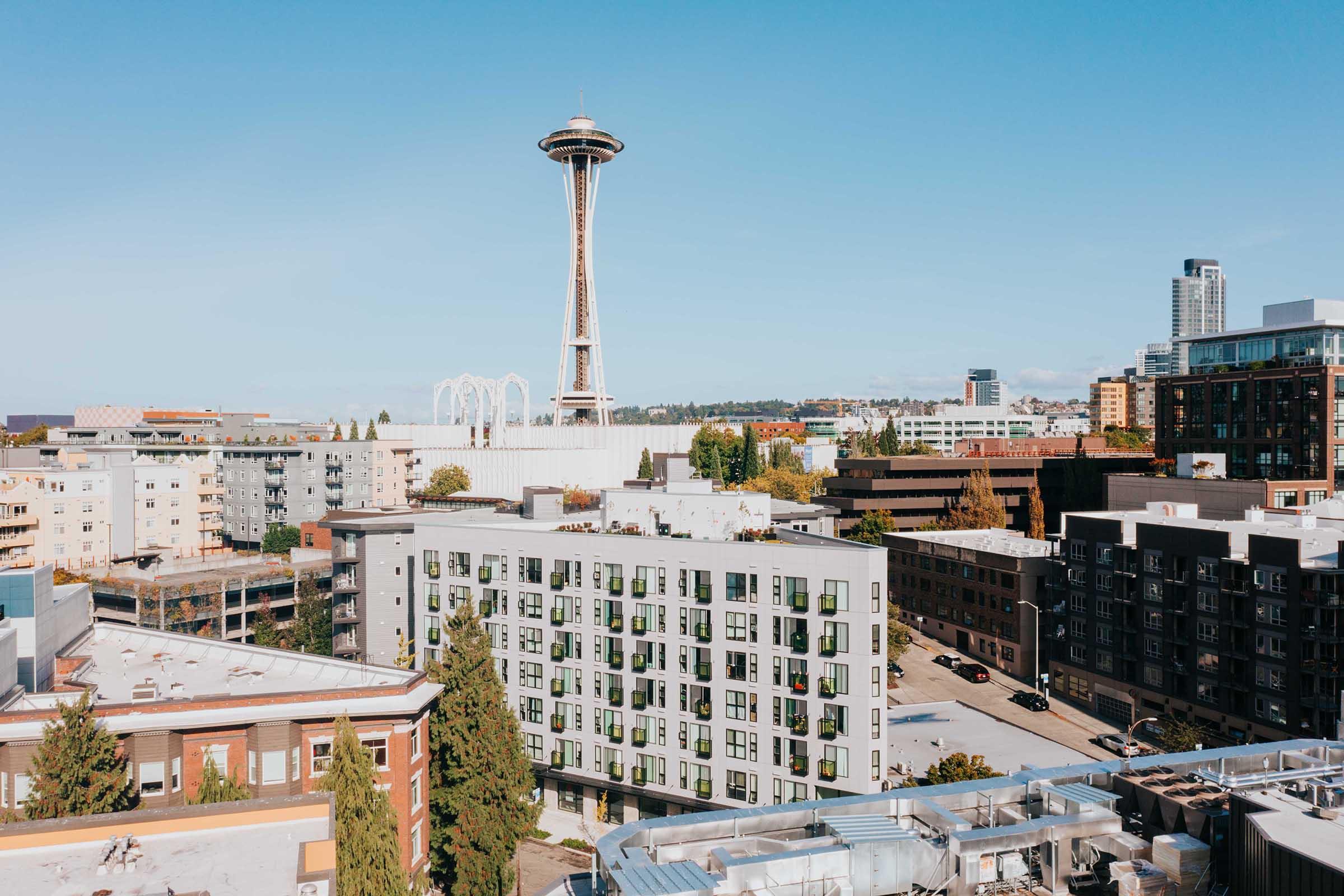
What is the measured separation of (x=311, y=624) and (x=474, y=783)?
49.3 meters

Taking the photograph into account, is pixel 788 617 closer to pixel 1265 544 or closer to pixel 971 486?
pixel 1265 544

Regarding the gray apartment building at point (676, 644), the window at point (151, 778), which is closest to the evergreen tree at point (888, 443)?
the gray apartment building at point (676, 644)

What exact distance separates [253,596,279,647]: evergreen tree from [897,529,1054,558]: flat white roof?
65.6 metres

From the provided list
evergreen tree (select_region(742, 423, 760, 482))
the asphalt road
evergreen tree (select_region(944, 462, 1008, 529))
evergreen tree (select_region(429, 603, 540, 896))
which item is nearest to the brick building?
evergreen tree (select_region(429, 603, 540, 896))

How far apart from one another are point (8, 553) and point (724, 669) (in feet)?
293

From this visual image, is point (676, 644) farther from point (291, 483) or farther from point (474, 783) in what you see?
point (291, 483)

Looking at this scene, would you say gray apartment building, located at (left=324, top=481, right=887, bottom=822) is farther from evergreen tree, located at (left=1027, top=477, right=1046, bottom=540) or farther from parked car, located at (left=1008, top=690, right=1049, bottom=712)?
evergreen tree, located at (left=1027, top=477, right=1046, bottom=540)

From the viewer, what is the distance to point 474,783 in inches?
1799

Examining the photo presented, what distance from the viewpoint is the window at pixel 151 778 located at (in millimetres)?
37094

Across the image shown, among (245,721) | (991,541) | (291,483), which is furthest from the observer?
(291,483)

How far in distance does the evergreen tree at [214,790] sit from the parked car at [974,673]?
66.7 metres

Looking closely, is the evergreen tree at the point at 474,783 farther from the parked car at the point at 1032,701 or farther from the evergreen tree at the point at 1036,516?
the evergreen tree at the point at 1036,516

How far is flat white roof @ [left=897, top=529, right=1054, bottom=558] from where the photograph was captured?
9156 cm

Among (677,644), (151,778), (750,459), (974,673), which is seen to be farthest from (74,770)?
(750,459)
